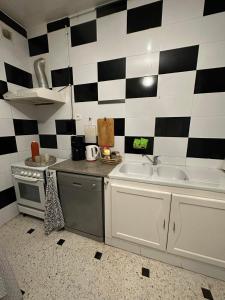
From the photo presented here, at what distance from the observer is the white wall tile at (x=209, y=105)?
1.28 meters

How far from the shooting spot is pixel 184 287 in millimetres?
1069

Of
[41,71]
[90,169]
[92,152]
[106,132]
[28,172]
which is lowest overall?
[28,172]

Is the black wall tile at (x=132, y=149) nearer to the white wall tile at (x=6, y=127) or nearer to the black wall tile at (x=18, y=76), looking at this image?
the white wall tile at (x=6, y=127)

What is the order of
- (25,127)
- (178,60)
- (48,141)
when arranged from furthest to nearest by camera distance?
(48,141)
(25,127)
(178,60)

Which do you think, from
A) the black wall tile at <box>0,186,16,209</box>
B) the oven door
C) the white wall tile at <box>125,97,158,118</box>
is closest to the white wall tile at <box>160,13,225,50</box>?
the white wall tile at <box>125,97,158,118</box>

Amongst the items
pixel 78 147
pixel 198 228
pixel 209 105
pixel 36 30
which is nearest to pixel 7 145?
pixel 78 147

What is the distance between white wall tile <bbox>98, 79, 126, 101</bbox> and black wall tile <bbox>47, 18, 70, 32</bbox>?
2.73ft

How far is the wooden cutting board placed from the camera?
66.1 inches

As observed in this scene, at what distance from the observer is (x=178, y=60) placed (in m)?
1.33

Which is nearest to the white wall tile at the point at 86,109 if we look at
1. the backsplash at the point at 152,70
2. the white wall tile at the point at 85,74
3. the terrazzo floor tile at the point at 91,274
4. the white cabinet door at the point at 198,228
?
the backsplash at the point at 152,70

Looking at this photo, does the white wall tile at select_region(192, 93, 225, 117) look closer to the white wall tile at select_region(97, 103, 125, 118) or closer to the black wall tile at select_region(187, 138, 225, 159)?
the black wall tile at select_region(187, 138, 225, 159)

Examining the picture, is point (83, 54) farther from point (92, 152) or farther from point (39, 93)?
point (92, 152)

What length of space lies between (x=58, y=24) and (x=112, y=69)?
93cm

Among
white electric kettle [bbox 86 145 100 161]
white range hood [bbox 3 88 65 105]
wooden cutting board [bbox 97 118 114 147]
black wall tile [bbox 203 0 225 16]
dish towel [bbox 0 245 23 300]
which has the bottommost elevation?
dish towel [bbox 0 245 23 300]
